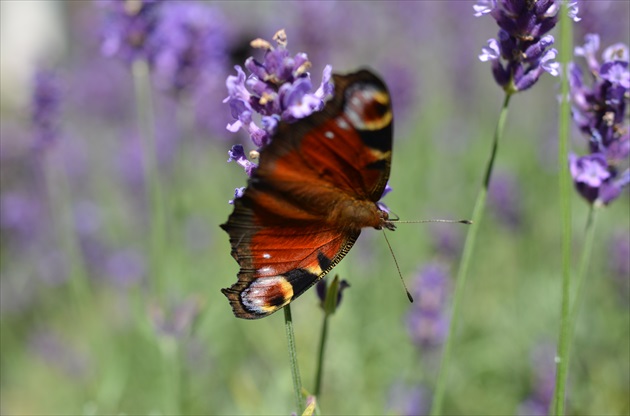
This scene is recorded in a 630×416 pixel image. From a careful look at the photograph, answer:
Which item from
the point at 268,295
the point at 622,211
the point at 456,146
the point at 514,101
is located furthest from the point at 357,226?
the point at 514,101

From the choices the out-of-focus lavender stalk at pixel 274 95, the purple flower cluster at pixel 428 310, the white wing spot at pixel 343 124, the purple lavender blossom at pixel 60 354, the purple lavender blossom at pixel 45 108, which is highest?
the purple lavender blossom at pixel 45 108

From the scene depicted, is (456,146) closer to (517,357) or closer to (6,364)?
(517,357)

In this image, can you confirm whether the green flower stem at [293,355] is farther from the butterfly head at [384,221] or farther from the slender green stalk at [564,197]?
the slender green stalk at [564,197]

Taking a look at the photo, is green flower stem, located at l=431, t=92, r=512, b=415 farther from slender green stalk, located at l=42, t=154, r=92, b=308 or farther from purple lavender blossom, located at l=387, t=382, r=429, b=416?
slender green stalk, located at l=42, t=154, r=92, b=308

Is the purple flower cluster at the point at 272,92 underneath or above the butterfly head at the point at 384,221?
above

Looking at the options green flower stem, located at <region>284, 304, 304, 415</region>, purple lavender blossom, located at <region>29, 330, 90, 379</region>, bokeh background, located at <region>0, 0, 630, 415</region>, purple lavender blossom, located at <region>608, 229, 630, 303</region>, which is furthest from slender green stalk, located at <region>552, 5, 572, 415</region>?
purple lavender blossom, located at <region>29, 330, 90, 379</region>

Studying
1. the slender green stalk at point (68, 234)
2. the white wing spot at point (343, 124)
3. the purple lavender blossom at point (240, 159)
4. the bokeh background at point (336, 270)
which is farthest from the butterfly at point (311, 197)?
the slender green stalk at point (68, 234)
